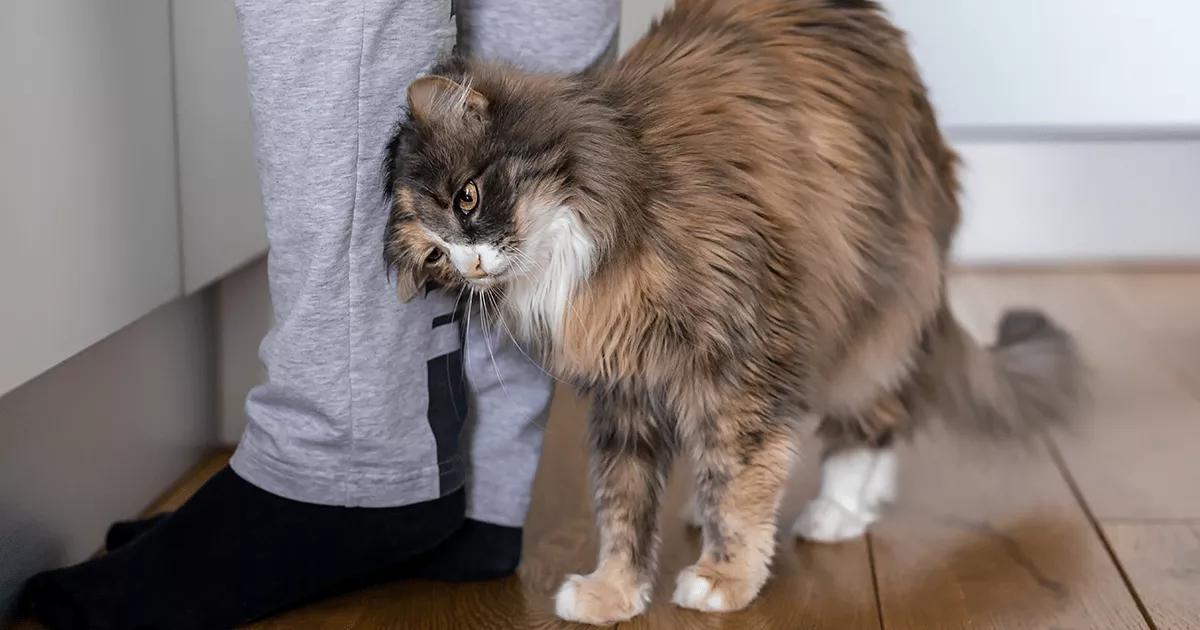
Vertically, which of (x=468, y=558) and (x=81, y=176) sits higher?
(x=81, y=176)

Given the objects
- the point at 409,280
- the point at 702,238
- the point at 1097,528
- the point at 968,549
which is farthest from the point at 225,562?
the point at 1097,528

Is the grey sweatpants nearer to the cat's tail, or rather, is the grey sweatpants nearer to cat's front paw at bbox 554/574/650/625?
cat's front paw at bbox 554/574/650/625

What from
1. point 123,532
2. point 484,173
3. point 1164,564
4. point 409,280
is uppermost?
point 484,173

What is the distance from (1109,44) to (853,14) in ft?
3.90

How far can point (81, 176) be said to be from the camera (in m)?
1.38

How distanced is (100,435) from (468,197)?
60 centimetres

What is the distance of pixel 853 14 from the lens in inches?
59.0

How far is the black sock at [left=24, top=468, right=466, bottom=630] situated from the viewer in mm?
1320

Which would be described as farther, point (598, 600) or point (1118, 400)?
point (1118, 400)

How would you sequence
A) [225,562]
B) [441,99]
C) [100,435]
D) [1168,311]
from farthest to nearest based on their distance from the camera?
[1168,311]
[100,435]
[225,562]
[441,99]

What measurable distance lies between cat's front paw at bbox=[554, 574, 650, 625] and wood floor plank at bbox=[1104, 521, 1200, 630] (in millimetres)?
514

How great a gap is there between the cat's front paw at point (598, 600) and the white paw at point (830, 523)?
28cm

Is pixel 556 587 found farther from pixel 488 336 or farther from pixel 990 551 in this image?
pixel 990 551

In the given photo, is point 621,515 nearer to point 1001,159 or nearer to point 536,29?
point 536,29
